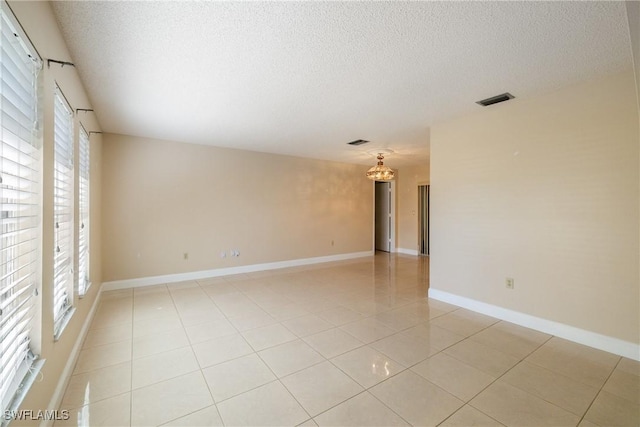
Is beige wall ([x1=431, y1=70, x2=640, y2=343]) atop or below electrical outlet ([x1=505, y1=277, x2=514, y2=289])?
atop

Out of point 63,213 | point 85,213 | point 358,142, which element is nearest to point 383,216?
point 358,142

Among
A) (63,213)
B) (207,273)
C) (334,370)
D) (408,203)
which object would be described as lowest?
(334,370)

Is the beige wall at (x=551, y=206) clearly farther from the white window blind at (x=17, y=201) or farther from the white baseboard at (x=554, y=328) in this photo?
the white window blind at (x=17, y=201)

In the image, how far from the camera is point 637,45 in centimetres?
160

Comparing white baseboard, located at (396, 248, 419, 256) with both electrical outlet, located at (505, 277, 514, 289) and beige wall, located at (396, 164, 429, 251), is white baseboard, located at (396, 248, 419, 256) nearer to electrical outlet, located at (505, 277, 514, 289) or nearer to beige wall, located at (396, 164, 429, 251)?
beige wall, located at (396, 164, 429, 251)

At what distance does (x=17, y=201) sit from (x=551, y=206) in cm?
402

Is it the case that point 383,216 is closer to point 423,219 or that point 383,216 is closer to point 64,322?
point 423,219

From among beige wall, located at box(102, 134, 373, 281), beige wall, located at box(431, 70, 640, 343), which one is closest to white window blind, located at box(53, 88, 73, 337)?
beige wall, located at box(102, 134, 373, 281)

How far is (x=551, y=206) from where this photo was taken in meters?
2.72

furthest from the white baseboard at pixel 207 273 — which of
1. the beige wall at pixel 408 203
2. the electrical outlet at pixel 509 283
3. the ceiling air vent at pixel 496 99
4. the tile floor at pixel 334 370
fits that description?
the ceiling air vent at pixel 496 99

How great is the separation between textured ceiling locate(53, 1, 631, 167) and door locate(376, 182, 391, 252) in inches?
186

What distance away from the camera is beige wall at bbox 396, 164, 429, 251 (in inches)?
289

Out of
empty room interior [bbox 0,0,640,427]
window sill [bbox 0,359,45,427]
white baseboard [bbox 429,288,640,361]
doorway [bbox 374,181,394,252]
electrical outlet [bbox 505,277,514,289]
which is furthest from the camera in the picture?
doorway [bbox 374,181,394,252]

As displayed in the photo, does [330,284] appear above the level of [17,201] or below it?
below
